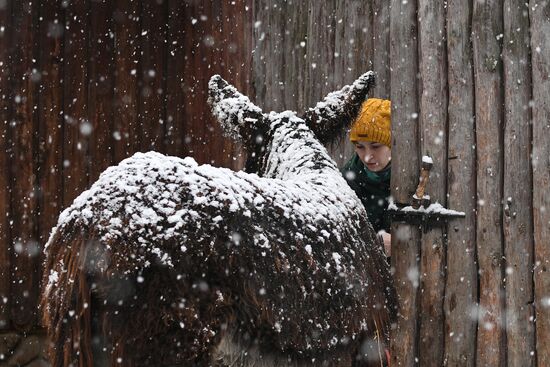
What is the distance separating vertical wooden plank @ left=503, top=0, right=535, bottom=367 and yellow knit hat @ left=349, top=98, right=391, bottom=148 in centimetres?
62

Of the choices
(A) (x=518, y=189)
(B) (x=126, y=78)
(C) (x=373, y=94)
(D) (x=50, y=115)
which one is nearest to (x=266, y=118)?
(A) (x=518, y=189)

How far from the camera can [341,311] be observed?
204cm

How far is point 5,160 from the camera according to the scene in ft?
16.8

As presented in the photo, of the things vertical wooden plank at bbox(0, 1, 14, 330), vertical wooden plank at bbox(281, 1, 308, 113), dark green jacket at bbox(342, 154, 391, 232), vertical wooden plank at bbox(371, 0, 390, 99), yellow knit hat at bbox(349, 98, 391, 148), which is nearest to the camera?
dark green jacket at bbox(342, 154, 391, 232)

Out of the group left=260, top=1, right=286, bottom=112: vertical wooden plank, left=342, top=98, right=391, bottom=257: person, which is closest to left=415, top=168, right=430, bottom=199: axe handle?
left=342, top=98, right=391, bottom=257: person

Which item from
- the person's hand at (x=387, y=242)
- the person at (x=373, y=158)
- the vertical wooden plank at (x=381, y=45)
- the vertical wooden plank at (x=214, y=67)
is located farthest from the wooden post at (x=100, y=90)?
the person's hand at (x=387, y=242)

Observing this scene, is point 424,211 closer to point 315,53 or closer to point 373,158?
point 373,158

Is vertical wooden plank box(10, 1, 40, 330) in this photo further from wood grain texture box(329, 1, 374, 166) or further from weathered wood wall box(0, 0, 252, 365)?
wood grain texture box(329, 1, 374, 166)

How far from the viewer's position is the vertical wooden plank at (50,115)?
5113mm

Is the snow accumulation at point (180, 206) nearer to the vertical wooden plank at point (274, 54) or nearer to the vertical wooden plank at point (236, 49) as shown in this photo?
the vertical wooden plank at point (274, 54)

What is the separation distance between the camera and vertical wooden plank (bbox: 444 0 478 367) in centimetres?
314

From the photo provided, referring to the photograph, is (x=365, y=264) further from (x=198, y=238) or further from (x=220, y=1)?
(x=220, y=1)

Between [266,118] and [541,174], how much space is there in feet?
3.60

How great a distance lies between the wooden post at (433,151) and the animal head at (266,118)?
0.48m
